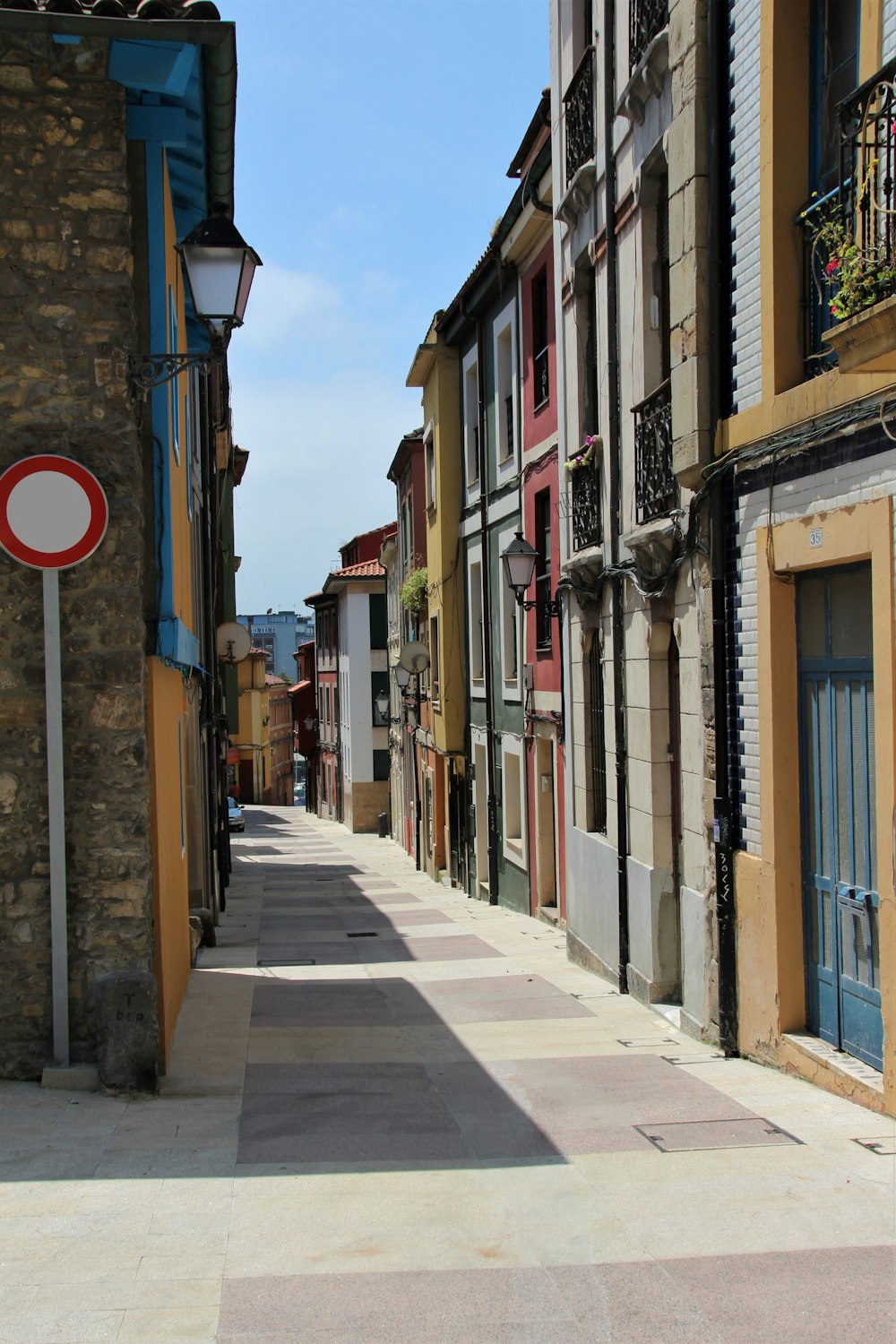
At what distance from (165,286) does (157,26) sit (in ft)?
4.24

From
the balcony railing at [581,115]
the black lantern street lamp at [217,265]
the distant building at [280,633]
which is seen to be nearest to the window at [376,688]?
the balcony railing at [581,115]

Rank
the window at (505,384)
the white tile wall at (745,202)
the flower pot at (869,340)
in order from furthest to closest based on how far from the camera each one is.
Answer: the window at (505,384) → the white tile wall at (745,202) → the flower pot at (869,340)

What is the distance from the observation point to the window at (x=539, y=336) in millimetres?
15540

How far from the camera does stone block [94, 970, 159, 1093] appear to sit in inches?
258

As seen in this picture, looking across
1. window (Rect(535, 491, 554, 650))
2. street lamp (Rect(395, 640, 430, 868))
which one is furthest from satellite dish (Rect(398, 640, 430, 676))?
window (Rect(535, 491, 554, 650))

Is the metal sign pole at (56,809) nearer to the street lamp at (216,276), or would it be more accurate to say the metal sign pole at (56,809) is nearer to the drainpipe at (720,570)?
the street lamp at (216,276)

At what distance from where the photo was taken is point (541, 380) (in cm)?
1561

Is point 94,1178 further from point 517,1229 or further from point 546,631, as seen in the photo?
point 546,631

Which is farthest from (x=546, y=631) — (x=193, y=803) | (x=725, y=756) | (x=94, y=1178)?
(x=94, y=1178)

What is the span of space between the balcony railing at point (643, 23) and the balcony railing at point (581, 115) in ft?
4.44

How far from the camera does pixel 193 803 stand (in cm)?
1404

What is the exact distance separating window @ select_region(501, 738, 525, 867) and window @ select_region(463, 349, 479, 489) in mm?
4695

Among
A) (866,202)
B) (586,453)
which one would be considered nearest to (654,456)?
(586,453)

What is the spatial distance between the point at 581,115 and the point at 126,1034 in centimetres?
921
